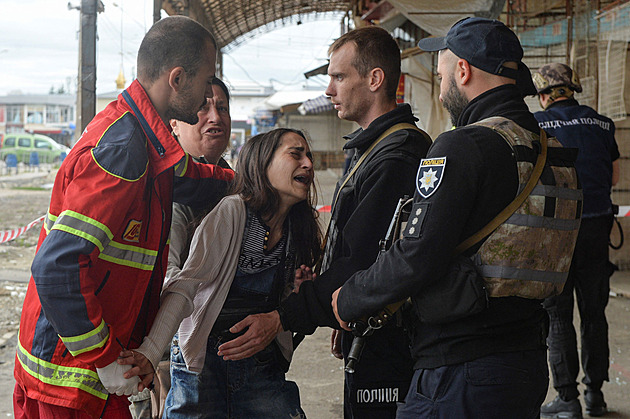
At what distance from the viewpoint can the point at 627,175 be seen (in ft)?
28.1

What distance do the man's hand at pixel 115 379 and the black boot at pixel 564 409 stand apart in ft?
10.8

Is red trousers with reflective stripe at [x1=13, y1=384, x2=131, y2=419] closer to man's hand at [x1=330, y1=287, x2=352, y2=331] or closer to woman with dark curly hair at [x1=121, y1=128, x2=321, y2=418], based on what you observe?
woman with dark curly hair at [x1=121, y1=128, x2=321, y2=418]

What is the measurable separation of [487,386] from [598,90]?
5769mm

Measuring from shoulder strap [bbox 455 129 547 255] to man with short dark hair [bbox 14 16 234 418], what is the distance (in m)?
0.94

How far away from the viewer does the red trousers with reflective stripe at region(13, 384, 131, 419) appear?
6.56 feet

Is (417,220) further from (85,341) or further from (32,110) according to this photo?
(32,110)

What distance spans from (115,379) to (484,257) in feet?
3.83

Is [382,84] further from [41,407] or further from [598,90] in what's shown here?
[598,90]

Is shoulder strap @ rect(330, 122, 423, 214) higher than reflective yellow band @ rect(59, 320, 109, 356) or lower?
higher

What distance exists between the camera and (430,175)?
2.02 metres

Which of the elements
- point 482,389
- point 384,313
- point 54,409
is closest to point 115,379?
point 54,409

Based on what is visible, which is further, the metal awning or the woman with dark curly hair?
the metal awning

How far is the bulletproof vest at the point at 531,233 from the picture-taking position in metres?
2.01

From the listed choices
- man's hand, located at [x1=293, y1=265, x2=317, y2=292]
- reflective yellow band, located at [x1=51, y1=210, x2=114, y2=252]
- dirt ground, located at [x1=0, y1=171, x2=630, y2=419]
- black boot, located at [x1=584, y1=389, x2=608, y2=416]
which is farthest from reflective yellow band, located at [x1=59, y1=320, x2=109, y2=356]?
black boot, located at [x1=584, y1=389, x2=608, y2=416]
